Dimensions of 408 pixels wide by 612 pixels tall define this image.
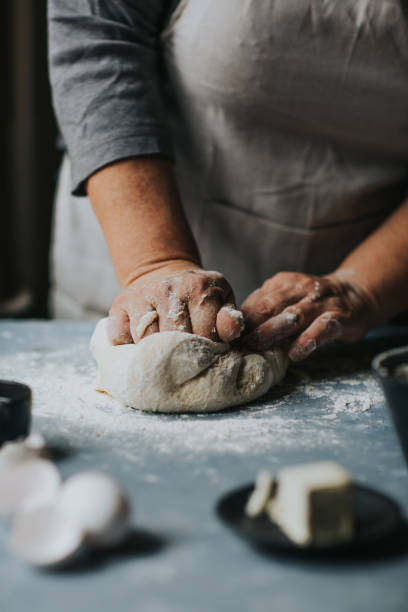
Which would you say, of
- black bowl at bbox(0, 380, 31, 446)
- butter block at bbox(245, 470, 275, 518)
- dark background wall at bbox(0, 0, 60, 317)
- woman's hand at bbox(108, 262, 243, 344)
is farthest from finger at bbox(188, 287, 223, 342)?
dark background wall at bbox(0, 0, 60, 317)

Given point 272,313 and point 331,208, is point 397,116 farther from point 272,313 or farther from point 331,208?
point 272,313

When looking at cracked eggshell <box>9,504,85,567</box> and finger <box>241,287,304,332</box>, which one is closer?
cracked eggshell <box>9,504,85,567</box>

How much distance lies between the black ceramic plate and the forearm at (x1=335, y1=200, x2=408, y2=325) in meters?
0.73

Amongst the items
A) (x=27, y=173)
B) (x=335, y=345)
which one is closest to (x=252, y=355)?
(x=335, y=345)

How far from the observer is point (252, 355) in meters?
1.14

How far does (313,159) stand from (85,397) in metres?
0.72

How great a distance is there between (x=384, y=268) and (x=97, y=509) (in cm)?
94

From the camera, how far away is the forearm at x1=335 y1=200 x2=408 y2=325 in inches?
53.6

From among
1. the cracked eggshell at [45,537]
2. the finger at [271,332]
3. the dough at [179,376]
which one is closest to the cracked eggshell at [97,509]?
the cracked eggshell at [45,537]

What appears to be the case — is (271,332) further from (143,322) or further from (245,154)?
(245,154)

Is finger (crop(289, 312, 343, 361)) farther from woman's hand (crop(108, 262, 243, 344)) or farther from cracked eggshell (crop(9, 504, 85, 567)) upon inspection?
cracked eggshell (crop(9, 504, 85, 567))

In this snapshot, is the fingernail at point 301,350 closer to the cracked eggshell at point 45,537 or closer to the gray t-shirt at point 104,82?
the gray t-shirt at point 104,82

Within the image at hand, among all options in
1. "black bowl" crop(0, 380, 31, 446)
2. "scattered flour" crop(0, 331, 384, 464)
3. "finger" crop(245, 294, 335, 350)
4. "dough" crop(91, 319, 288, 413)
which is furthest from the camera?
"finger" crop(245, 294, 335, 350)

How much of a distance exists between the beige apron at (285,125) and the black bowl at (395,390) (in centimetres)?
77
